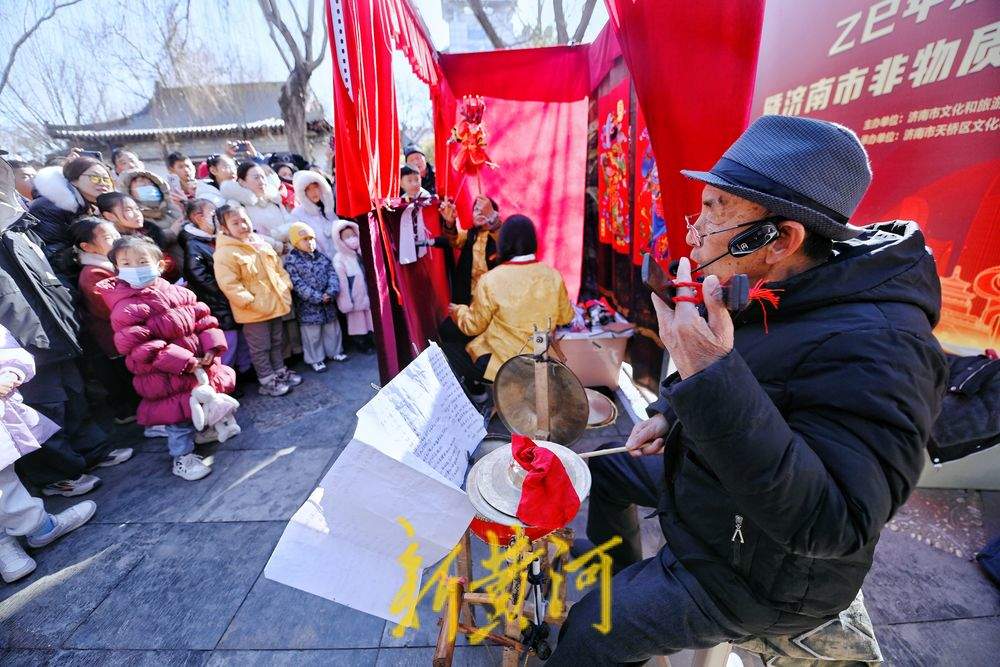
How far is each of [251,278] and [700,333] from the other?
→ 4.10m

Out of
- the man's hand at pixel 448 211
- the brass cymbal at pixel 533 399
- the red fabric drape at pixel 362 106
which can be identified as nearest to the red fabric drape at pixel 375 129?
the red fabric drape at pixel 362 106

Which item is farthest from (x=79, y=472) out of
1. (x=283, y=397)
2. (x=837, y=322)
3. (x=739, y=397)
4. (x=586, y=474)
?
(x=837, y=322)

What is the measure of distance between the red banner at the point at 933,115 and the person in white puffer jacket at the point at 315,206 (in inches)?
180

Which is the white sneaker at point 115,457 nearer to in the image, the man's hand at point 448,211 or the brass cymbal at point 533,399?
the brass cymbal at point 533,399

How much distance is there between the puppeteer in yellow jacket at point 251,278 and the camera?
12.1 feet

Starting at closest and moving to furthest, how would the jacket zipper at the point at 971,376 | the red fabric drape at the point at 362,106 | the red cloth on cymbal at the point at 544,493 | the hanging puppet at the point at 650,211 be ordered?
the red cloth on cymbal at the point at 544,493 < the jacket zipper at the point at 971,376 < the red fabric drape at the point at 362,106 < the hanging puppet at the point at 650,211

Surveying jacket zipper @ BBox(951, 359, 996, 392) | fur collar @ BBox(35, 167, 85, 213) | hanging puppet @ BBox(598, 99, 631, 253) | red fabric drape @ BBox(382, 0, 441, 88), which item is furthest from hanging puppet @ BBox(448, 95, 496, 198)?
jacket zipper @ BBox(951, 359, 996, 392)

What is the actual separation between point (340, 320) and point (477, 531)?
4314 mm

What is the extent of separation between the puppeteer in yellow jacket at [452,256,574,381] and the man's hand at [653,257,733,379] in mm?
2125

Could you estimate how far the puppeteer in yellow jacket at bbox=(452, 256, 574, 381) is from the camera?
3.18 m

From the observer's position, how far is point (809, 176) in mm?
1107

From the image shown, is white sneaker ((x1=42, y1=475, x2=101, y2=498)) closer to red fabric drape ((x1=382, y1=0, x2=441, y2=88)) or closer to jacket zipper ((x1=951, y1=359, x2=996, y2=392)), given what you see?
red fabric drape ((x1=382, y1=0, x2=441, y2=88))

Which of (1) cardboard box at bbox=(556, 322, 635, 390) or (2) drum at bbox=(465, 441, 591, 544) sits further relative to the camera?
(1) cardboard box at bbox=(556, 322, 635, 390)

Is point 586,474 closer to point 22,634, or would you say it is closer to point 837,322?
point 837,322
